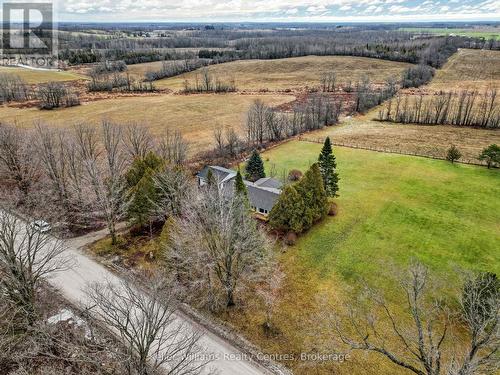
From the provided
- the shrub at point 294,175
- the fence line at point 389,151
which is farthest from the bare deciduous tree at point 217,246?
the fence line at point 389,151

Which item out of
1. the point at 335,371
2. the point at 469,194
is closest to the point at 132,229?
the point at 335,371

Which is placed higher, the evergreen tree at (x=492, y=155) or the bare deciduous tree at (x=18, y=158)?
the evergreen tree at (x=492, y=155)

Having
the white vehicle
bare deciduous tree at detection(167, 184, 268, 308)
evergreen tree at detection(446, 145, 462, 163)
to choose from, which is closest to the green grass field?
evergreen tree at detection(446, 145, 462, 163)

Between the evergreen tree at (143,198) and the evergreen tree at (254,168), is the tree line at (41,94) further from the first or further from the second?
the evergreen tree at (143,198)

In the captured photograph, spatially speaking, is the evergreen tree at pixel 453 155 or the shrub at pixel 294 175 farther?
the evergreen tree at pixel 453 155

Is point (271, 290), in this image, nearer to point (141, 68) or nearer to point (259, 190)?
point (259, 190)

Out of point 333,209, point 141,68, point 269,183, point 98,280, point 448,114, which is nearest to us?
point 98,280

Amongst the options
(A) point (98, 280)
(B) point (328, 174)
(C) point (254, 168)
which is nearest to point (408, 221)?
(B) point (328, 174)
